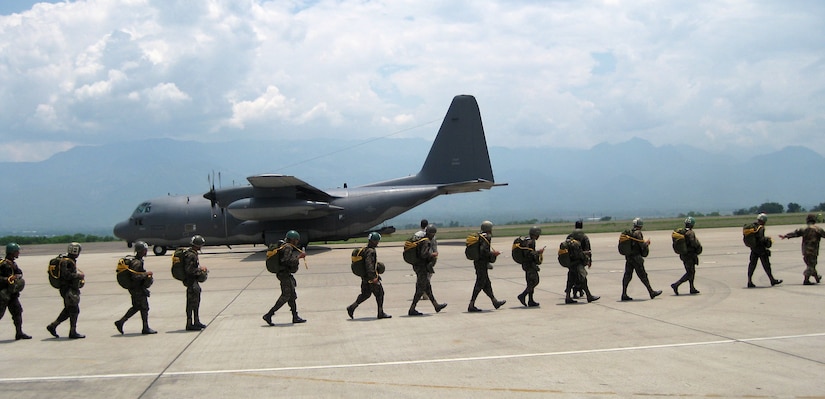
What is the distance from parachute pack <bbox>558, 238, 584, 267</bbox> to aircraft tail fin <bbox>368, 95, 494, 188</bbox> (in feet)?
65.1

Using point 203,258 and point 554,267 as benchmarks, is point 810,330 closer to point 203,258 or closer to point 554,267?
point 554,267

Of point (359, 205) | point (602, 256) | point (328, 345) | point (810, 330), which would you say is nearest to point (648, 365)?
point (810, 330)

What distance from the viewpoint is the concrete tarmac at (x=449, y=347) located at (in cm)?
752

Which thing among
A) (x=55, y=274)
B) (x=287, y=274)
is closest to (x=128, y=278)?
(x=55, y=274)

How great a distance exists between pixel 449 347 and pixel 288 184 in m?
22.2

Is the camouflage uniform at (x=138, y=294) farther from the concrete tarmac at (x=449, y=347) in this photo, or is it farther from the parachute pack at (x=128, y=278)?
the concrete tarmac at (x=449, y=347)

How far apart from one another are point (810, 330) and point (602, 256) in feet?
50.4

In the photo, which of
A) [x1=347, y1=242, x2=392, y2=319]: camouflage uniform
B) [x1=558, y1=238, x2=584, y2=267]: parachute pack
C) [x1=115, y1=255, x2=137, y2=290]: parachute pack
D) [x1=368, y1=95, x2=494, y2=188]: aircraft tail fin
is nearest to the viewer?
[x1=115, y1=255, x2=137, y2=290]: parachute pack

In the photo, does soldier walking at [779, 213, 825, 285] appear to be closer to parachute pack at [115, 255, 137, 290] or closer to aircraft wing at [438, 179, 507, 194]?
parachute pack at [115, 255, 137, 290]

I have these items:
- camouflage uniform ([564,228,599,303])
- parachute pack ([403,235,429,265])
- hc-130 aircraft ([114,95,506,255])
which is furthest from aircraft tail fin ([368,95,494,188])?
parachute pack ([403,235,429,265])

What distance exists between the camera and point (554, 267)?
21.7 meters

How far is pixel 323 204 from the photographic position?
3198 centimetres

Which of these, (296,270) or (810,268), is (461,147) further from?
(296,270)

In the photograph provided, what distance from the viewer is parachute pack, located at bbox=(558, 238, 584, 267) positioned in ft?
44.7
